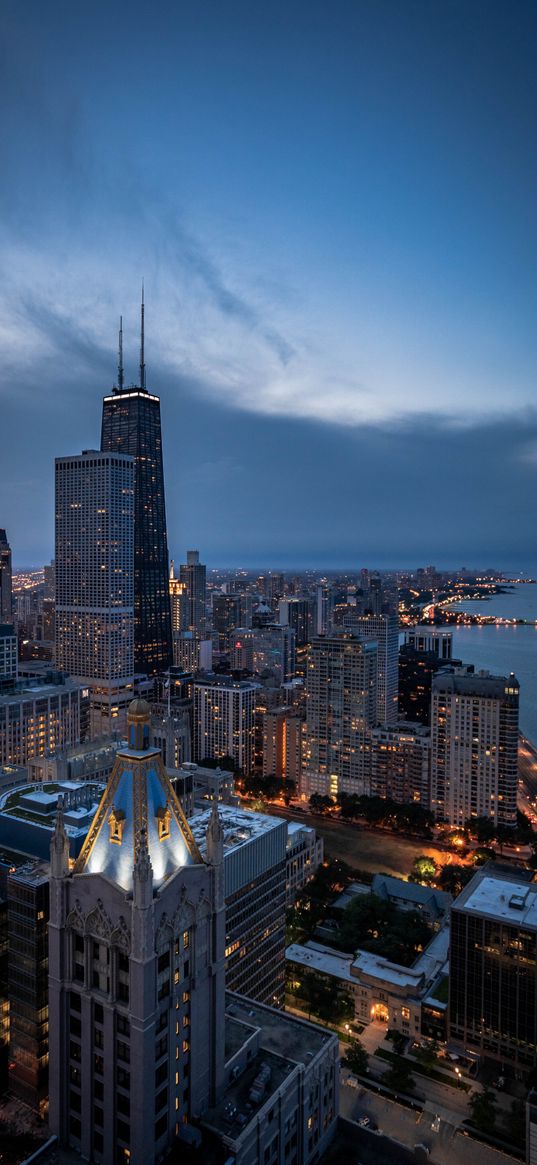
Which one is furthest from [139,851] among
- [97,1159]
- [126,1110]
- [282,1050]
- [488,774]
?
[488,774]

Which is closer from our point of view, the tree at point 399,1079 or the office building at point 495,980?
the tree at point 399,1079

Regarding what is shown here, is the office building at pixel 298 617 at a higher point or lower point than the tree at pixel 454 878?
higher

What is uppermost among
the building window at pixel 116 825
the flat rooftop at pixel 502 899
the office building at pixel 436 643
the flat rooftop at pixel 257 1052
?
the building window at pixel 116 825

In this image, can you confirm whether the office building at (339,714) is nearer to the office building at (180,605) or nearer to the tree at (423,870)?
the tree at (423,870)

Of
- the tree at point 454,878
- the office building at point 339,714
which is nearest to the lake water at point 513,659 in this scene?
the office building at point 339,714

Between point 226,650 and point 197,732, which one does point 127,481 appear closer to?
point 197,732

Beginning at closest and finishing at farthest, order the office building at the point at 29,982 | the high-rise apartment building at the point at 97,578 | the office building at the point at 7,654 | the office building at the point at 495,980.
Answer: the office building at the point at 29,982 → the office building at the point at 495,980 → the office building at the point at 7,654 → the high-rise apartment building at the point at 97,578

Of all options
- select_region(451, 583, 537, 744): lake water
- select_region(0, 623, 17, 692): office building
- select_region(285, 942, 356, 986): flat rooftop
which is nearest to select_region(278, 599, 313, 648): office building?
select_region(451, 583, 537, 744): lake water
